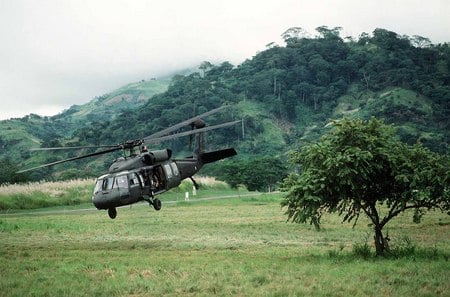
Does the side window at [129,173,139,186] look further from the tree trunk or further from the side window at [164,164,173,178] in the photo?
the tree trunk

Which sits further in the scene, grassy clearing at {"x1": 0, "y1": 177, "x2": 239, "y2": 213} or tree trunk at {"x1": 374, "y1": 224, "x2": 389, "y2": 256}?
grassy clearing at {"x1": 0, "y1": 177, "x2": 239, "y2": 213}

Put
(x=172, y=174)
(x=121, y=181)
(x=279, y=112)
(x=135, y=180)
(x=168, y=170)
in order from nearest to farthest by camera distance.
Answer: (x=121, y=181), (x=135, y=180), (x=168, y=170), (x=172, y=174), (x=279, y=112)

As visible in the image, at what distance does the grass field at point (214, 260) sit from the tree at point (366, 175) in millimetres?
2028

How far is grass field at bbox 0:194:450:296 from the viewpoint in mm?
16609

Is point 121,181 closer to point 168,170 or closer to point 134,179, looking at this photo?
point 134,179

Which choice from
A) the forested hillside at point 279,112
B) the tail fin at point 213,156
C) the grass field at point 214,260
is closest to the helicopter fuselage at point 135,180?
the grass field at point 214,260

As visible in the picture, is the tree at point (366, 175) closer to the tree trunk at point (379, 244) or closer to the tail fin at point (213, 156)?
the tree trunk at point (379, 244)

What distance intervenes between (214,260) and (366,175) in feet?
24.1

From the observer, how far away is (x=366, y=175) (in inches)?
874

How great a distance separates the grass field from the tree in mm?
2028

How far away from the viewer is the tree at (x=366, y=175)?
2150cm

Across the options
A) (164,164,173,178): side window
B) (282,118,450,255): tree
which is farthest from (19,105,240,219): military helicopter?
(282,118,450,255): tree

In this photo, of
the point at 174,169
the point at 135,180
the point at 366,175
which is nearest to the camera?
the point at 366,175

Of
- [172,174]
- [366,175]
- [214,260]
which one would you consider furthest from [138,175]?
[366,175]
